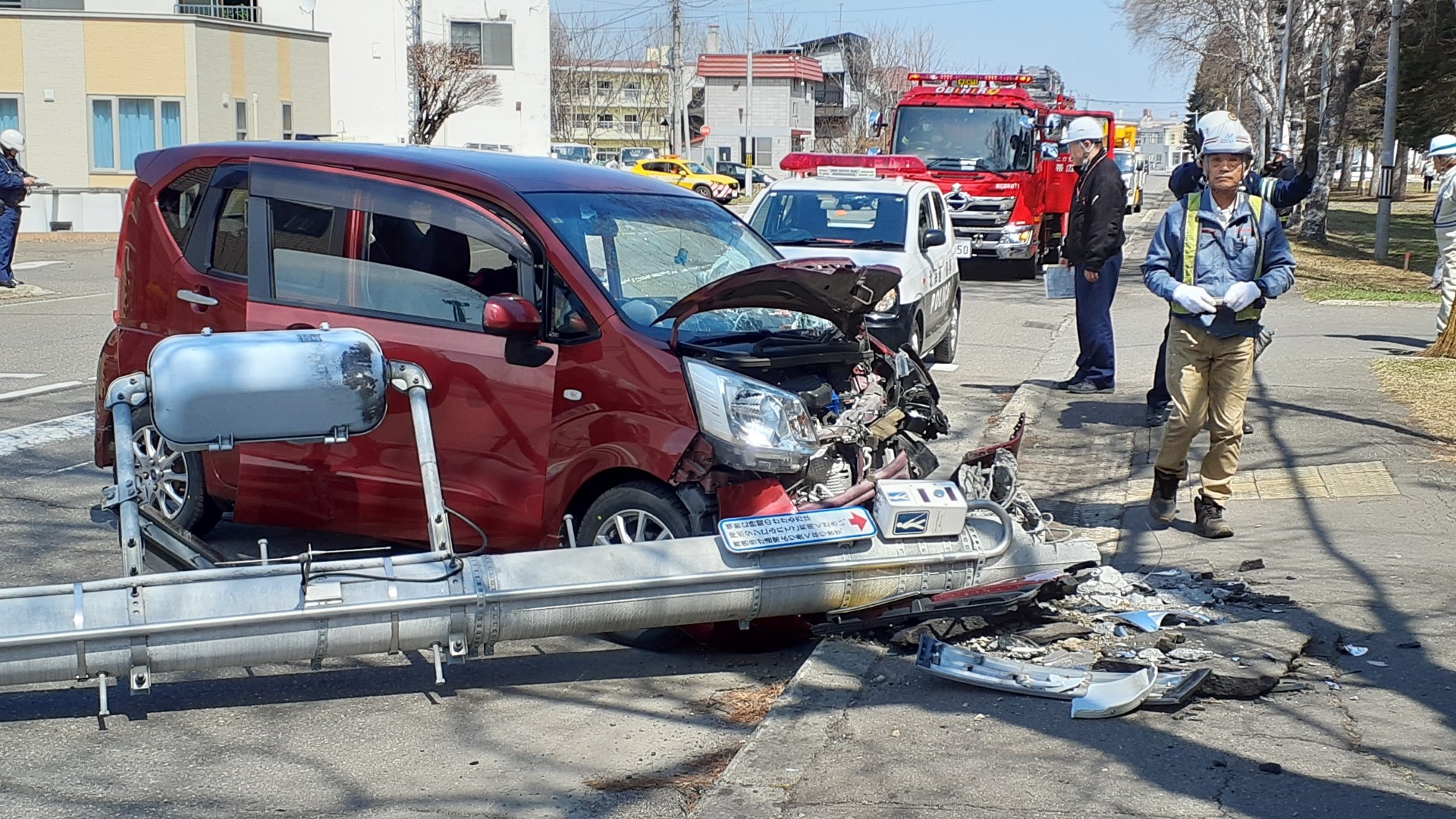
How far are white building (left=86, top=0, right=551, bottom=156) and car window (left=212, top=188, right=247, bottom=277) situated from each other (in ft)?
→ 111

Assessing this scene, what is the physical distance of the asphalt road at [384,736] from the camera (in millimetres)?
4277

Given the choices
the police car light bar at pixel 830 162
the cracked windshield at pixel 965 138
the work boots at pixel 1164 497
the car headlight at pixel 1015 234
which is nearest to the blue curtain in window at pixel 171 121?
the cracked windshield at pixel 965 138

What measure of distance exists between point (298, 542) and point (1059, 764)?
13.8 feet

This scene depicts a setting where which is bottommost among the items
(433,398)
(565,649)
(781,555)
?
(565,649)

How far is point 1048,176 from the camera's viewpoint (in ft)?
76.9

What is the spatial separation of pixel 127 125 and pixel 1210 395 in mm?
34385

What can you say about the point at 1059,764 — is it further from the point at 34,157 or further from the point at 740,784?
the point at 34,157

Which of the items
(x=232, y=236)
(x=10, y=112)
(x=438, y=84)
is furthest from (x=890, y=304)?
(x=438, y=84)

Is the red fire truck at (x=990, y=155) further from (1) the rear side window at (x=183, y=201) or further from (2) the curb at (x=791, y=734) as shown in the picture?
(2) the curb at (x=791, y=734)

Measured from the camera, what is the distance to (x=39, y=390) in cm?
1096

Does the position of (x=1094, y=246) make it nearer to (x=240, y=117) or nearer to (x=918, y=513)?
(x=918, y=513)

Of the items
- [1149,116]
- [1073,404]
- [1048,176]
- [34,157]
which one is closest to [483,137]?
[34,157]

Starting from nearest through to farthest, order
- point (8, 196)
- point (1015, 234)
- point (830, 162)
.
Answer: point (830, 162) → point (8, 196) → point (1015, 234)

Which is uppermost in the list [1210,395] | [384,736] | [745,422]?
[745,422]
